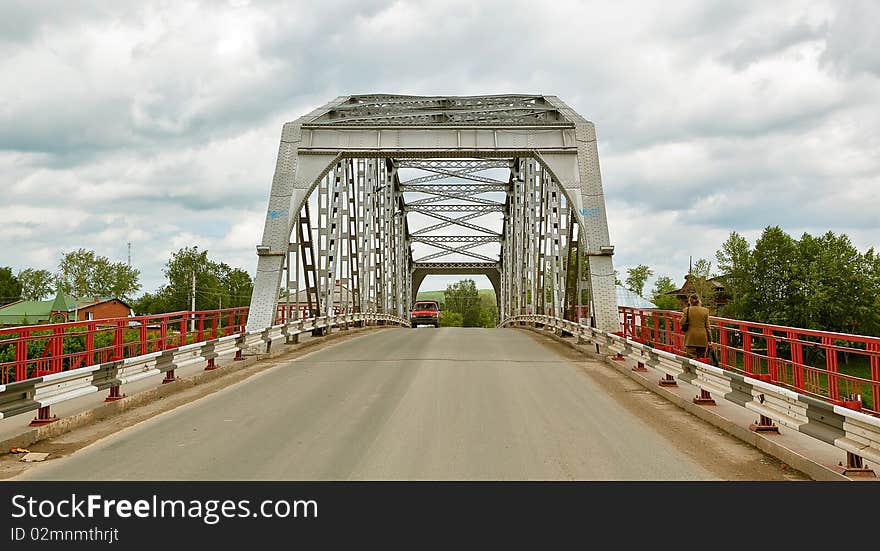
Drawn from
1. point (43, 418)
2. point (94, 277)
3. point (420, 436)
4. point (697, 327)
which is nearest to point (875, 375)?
point (420, 436)

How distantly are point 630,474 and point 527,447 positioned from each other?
1314mm

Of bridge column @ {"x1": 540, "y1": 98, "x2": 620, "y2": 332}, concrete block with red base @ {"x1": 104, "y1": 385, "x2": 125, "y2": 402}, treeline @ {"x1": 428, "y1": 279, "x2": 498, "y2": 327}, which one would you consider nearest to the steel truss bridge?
bridge column @ {"x1": 540, "y1": 98, "x2": 620, "y2": 332}

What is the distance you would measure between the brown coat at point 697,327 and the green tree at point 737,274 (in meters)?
49.9

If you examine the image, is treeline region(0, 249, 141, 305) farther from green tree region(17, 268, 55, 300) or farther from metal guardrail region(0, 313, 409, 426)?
metal guardrail region(0, 313, 409, 426)

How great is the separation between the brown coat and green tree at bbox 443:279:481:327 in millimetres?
124869

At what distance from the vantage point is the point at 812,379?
24.9 ft

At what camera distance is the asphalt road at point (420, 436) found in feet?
21.0

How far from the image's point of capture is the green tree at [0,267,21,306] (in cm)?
10019

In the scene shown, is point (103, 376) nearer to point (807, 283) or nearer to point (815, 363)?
point (815, 363)

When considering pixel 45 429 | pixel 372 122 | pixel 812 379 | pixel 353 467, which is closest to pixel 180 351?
pixel 45 429

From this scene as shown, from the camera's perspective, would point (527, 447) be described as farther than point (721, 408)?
No

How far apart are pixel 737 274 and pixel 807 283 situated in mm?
7410

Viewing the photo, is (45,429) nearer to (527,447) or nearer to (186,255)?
(527,447)

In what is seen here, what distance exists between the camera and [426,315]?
5922cm
